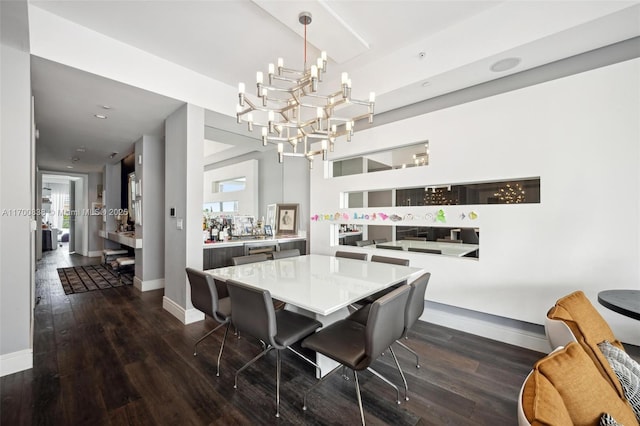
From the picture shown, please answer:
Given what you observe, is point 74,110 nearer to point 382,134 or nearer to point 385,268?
point 382,134

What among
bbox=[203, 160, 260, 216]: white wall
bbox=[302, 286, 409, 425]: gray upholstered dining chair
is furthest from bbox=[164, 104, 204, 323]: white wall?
bbox=[203, 160, 260, 216]: white wall

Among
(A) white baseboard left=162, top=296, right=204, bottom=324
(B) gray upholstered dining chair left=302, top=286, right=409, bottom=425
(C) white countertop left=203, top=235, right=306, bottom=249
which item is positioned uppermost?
(C) white countertop left=203, top=235, right=306, bottom=249

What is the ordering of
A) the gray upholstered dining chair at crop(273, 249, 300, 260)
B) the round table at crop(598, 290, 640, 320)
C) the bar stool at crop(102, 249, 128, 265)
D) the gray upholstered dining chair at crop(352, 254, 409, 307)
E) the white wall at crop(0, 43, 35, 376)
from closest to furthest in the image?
the round table at crop(598, 290, 640, 320), the white wall at crop(0, 43, 35, 376), the gray upholstered dining chair at crop(352, 254, 409, 307), the gray upholstered dining chair at crop(273, 249, 300, 260), the bar stool at crop(102, 249, 128, 265)

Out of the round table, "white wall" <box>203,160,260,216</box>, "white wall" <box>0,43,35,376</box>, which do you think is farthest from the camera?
"white wall" <box>203,160,260,216</box>

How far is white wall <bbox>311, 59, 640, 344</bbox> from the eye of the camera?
6.87 ft

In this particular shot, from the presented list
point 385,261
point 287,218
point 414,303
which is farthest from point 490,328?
point 287,218

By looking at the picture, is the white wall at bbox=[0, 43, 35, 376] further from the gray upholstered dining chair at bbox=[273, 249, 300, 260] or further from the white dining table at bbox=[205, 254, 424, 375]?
the gray upholstered dining chair at bbox=[273, 249, 300, 260]

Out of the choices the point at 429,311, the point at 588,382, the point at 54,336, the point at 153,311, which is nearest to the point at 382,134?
the point at 429,311

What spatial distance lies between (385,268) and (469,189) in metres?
1.29

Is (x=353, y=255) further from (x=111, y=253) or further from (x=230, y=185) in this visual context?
(x=111, y=253)

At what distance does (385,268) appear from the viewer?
8.63 ft

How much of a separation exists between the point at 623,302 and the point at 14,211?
437 cm

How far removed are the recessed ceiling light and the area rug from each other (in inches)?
251

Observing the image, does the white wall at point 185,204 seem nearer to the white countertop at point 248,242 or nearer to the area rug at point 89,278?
the white countertop at point 248,242
